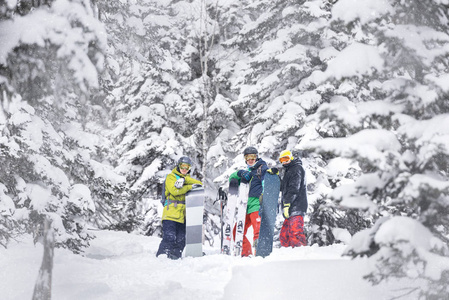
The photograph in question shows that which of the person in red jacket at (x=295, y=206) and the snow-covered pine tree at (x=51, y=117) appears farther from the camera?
the person in red jacket at (x=295, y=206)

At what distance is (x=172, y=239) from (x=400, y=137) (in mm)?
5623

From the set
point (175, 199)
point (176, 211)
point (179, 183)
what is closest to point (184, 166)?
point (179, 183)

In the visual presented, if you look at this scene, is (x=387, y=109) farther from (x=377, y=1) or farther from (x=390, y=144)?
(x=377, y=1)

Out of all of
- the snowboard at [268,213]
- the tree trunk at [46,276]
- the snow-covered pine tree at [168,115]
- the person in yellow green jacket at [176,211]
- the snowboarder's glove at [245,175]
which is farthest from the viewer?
the snow-covered pine tree at [168,115]

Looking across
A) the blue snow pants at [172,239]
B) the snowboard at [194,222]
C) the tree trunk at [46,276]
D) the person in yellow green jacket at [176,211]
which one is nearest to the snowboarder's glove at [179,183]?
the person in yellow green jacket at [176,211]

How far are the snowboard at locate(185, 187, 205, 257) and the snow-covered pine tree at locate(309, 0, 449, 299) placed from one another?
480 cm

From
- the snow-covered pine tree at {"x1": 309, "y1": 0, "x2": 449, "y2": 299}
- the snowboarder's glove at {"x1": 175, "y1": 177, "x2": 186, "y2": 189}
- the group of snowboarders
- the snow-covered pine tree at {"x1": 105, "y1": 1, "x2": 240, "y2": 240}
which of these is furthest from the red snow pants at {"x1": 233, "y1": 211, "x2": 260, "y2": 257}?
the snow-covered pine tree at {"x1": 105, "y1": 1, "x2": 240, "y2": 240}

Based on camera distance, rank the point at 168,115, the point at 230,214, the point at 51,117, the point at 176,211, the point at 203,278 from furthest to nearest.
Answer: the point at 168,115 < the point at 51,117 < the point at 230,214 < the point at 176,211 < the point at 203,278

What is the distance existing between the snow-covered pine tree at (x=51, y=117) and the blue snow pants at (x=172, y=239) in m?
2.36

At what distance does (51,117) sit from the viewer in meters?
10.8

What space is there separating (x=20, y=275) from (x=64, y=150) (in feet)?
15.7

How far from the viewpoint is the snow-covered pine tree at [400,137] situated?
143 inches

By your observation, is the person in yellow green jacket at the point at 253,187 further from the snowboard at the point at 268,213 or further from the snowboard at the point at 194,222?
the snowboard at the point at 194,222

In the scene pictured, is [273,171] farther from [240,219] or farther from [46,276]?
[46,276]
